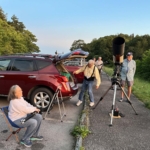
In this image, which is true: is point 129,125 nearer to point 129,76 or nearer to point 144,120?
point 144,120

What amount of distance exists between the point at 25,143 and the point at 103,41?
239 feet

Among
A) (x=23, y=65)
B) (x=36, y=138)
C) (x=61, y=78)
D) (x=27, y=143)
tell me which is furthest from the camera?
(x=23, y=65)

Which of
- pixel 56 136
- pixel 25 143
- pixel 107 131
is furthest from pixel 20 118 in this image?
pixel 107 131

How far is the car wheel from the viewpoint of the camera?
6605 millimetres

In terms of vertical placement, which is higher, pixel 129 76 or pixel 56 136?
pixel 129 76

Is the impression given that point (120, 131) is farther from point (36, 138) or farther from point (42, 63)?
point (42, 63)

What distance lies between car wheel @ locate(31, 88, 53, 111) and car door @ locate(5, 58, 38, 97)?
0.89ft

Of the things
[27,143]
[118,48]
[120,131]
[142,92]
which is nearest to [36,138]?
[27,143]

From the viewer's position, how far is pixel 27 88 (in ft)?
22.1

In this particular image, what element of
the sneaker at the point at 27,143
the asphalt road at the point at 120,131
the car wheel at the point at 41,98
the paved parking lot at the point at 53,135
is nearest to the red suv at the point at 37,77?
the car wheel at the point at 41,98

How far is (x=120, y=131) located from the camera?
16.7 feet

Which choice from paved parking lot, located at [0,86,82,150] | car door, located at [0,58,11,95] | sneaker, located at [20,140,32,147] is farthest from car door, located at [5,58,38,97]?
sneaker, located at [20,140,32,147]

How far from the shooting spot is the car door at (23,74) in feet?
22.0

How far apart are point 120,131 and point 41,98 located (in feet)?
8.99
